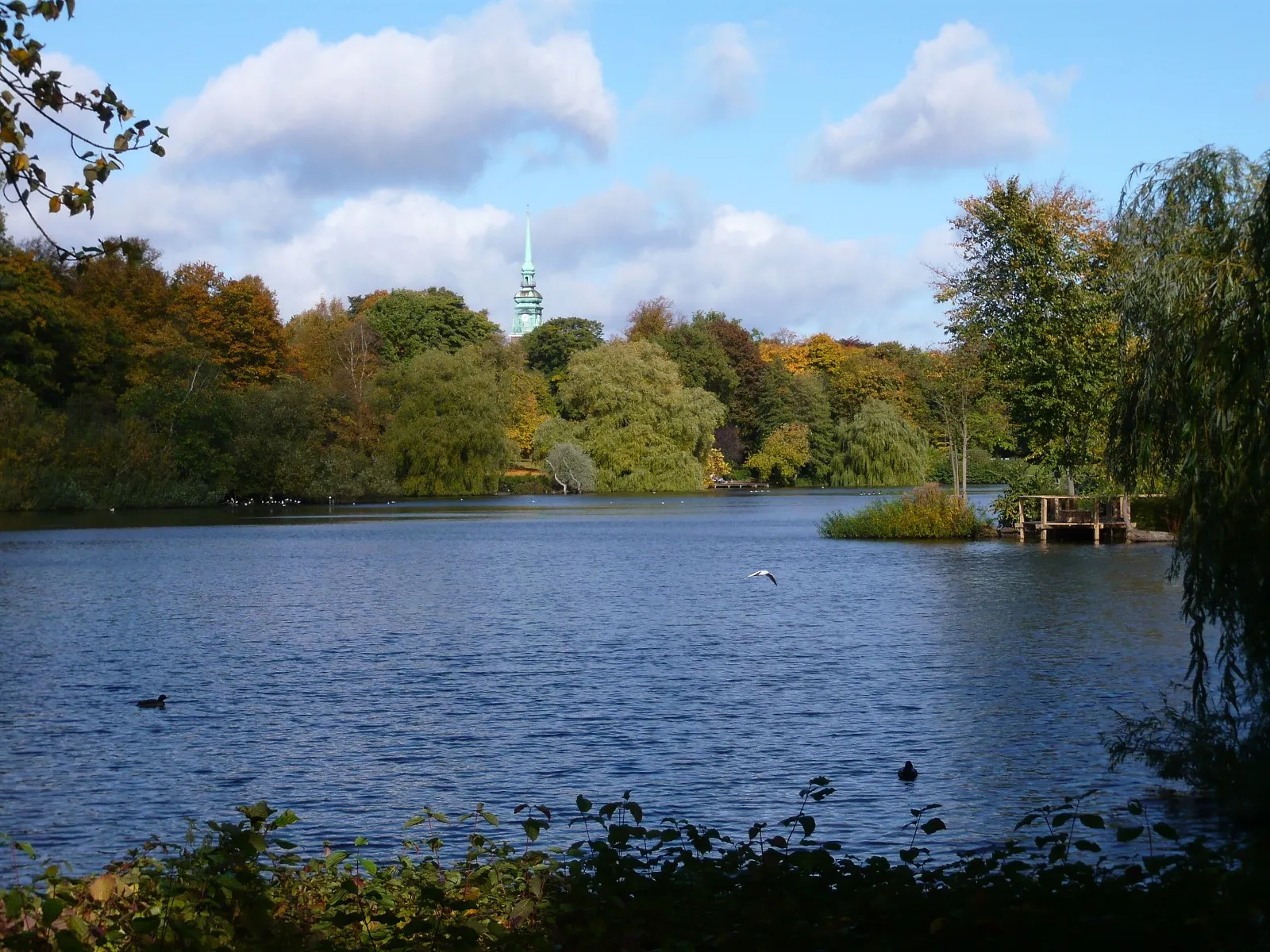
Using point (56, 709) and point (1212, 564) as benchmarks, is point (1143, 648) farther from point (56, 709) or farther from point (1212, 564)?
point (56, 709)

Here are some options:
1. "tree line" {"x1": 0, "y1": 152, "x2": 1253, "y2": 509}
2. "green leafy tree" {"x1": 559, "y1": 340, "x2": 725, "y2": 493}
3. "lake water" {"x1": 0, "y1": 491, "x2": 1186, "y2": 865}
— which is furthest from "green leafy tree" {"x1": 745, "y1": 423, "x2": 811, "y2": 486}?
"lake water" {"x1": 0, "y1": 491, "x2": 1186, "y2": 865}

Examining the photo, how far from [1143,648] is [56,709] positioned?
14178mm

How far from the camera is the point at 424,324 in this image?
9931 cm

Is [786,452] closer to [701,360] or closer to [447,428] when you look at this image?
[701,360]

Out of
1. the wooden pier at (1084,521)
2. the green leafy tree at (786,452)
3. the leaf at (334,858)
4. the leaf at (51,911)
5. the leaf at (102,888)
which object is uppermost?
the green leafy tree at (786,452)

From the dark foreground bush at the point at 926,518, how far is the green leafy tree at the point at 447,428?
124 feet

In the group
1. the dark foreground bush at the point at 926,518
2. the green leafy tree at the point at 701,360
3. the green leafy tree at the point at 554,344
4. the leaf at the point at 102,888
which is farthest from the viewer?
the green leafy tree at the point at 554,344

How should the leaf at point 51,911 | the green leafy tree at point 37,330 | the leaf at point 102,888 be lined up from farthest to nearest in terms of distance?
the green leafy tree at point 37,330 < the leaf at point 102,888 < the leaf at point 51,911

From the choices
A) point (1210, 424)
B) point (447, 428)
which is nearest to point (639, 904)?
point (1210, 424)

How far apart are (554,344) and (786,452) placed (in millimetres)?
21203

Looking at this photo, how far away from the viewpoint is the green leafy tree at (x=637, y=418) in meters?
86.1

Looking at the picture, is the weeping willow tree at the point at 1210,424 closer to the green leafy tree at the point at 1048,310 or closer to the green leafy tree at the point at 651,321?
the green leafy tree at the point at 1048,310

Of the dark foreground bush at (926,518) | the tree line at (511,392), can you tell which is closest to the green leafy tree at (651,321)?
the tree line at (511,392)

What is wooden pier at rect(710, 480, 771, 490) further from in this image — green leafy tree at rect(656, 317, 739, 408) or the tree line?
green leafy tree at rect(656, 317, 739, 408)
